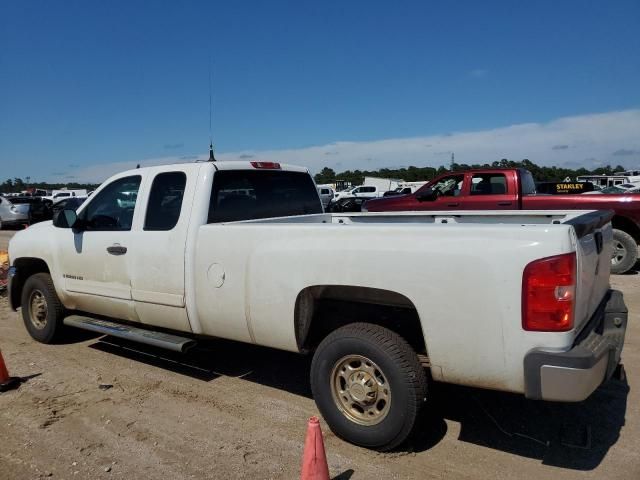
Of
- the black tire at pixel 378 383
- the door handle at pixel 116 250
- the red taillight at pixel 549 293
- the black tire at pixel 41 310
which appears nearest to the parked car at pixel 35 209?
the black tire at pixel 41 310

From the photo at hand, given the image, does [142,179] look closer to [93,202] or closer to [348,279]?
[93,202]

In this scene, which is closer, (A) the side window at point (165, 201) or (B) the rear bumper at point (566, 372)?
(B) the rear bumper at point (566, 372)

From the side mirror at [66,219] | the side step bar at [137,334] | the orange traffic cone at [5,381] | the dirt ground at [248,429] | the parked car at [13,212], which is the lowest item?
the dirt ground at [248,429]

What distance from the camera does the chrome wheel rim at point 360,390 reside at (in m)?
3.36

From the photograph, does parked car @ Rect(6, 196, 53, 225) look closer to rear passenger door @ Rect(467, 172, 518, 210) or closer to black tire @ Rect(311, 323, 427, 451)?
rear passenger door @ Rect(467, 172, 518, 210)

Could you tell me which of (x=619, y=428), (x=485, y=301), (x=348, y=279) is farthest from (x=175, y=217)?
(x=619, y=428)

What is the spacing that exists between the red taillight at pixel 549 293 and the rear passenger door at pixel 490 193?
754 centimetres

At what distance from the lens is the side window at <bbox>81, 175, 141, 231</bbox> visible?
491 cm

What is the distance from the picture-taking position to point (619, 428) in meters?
3.65

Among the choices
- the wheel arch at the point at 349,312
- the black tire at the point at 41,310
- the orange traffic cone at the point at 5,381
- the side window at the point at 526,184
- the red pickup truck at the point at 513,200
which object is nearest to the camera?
the wheel arch at the point at 349,312

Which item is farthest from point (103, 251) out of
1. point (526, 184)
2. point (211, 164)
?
point (526, 184)

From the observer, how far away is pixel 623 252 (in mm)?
9180

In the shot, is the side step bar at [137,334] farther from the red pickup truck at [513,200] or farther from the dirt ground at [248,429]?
the red pickup truck at [513,200]

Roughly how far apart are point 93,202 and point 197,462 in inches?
116
